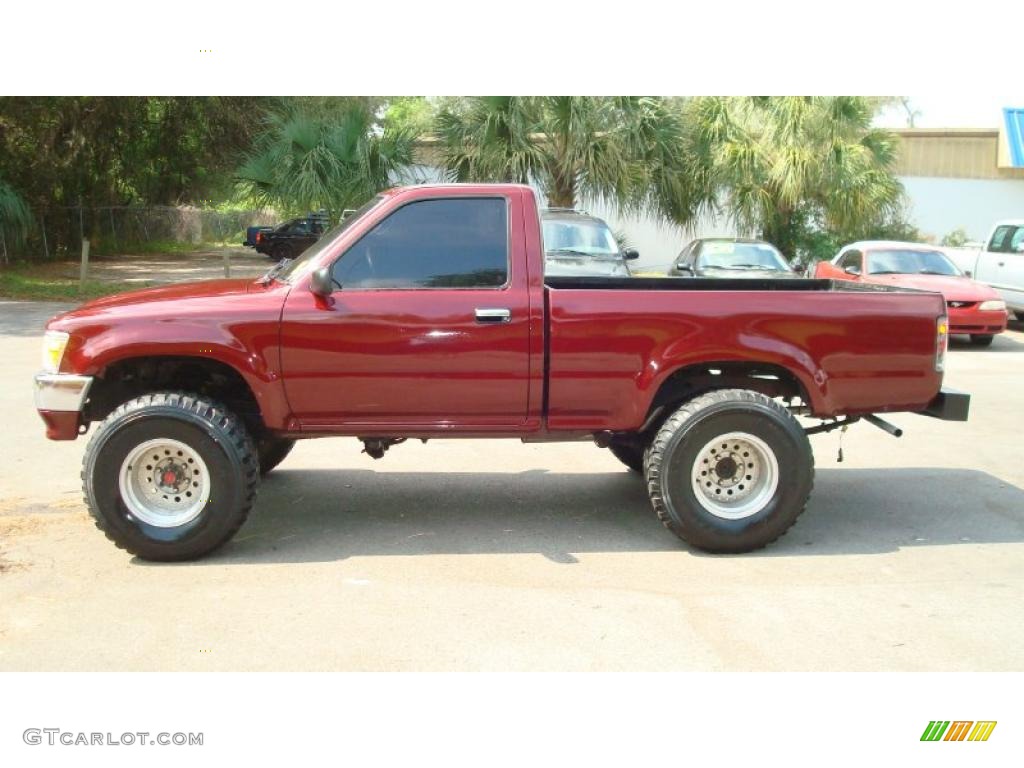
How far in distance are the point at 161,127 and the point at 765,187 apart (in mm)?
18272

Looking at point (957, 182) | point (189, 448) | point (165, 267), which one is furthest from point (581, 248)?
point (165, 267)

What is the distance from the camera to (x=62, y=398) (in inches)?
243

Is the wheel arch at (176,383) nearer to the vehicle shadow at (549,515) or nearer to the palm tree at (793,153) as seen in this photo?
the vehicle shadow at (549,515)

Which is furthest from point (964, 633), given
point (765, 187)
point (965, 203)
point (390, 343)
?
point (965, 203)

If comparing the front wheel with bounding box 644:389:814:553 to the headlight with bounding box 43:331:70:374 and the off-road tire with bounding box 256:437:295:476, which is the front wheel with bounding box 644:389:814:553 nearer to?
the off-road tire with bounding box 256:437:295:476

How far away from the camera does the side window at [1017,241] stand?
1858 centimetres

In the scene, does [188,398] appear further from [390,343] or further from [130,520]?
[390,343]

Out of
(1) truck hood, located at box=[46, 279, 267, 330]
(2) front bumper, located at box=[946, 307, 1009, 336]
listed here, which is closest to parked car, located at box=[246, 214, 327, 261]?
(2) front bumper, located at box=[946, 307, 1009, 336]

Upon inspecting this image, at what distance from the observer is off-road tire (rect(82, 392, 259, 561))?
6098 millimetres

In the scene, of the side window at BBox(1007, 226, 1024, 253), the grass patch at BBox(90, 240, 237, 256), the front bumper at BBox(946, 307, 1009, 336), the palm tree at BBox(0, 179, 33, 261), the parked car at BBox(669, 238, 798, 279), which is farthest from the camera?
the grass patch at BBox(90, 240, 237, 256)

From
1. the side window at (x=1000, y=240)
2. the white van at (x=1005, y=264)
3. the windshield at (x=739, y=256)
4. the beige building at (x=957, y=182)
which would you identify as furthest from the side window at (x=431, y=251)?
the beige building at (x=957, y=182)

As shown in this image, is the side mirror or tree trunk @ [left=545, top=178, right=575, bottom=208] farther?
tree trunk @ [left=545, top=178, right=575, bottom=208]

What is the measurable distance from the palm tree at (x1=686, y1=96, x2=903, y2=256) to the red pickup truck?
642 inches
